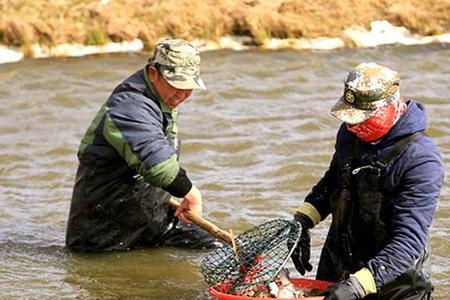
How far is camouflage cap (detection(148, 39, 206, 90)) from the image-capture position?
285 inches

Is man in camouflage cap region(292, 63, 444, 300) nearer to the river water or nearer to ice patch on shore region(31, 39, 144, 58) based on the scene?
the river water

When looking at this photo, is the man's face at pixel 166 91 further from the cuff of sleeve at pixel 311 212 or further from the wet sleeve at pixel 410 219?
the wet sleeve at pixel 410 219

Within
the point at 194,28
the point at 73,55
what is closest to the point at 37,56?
the point at 73,55

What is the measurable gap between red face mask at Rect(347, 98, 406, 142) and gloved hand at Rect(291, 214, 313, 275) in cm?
81

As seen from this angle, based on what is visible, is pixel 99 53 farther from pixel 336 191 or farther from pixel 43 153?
pixel 336 191

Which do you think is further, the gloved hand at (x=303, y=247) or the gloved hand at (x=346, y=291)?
the gloved hand at (x=303, y=247)

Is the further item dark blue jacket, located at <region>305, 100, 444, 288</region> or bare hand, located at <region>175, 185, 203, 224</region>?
bare hand, located at <region>175, 185, 203, 224</region>

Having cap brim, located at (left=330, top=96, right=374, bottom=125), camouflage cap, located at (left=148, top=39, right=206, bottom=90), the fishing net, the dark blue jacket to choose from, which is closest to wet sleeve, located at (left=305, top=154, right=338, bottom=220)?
the fishing net

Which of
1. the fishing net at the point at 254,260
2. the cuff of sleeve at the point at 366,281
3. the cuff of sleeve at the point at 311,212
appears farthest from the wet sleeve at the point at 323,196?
the cuff of sleeve at the point at 366,281

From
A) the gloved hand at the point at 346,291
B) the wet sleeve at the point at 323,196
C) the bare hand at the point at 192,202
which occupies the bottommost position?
the bare hand at the point at 192,202

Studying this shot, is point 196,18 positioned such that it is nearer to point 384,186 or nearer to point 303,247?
point 303,247

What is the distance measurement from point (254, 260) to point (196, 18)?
11.4m

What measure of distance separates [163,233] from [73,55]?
8.90 metres

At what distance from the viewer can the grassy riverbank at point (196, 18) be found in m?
16.7
